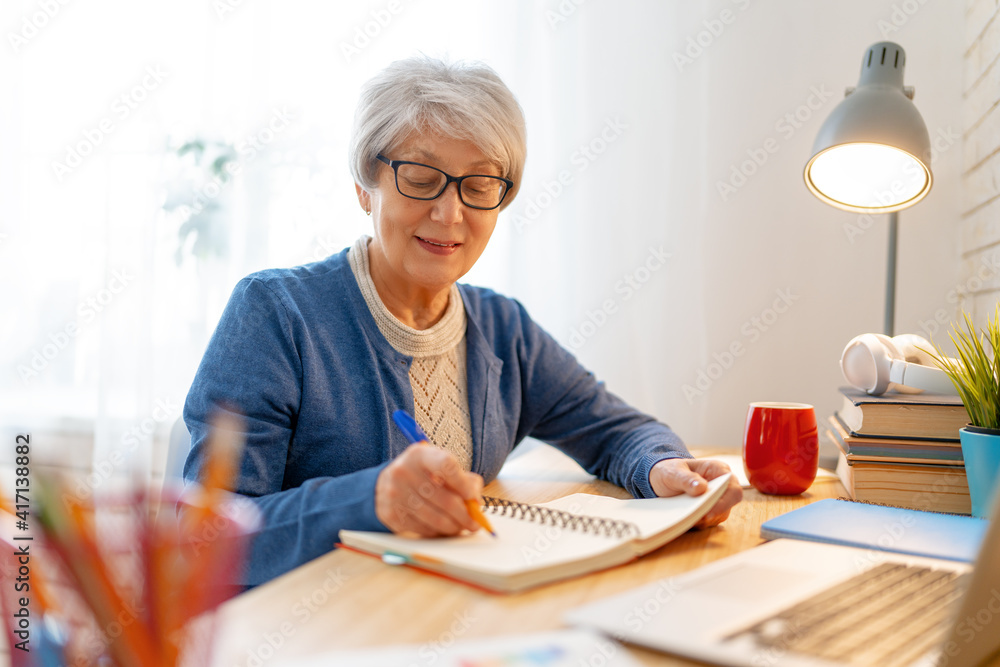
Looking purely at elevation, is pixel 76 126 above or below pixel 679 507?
above

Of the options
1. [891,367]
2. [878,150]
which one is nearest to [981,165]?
[878,150]

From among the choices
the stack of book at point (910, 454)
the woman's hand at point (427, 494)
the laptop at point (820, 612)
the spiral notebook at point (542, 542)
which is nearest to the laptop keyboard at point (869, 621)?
the laptop at point (820, 612)

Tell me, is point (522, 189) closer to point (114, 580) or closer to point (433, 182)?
point (433, 182)

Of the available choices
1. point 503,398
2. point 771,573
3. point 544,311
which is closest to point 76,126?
point 544,311

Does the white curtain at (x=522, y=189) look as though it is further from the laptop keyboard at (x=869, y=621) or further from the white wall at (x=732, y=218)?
the laptop keyboard at (x=869, y=621)

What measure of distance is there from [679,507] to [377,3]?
5.56 ft

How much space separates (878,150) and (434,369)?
0.92 metres

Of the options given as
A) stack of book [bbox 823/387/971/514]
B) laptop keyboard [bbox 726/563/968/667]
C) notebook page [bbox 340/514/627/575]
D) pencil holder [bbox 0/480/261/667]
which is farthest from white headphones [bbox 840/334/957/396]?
pencil holder [bbox 0/480/261/667]

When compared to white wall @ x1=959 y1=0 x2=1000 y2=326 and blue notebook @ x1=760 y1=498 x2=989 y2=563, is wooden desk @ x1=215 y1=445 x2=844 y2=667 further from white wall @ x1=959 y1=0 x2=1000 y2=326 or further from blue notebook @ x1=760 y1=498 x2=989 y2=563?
white wall @ x1=959 y1=0 x2=1000 y2=326

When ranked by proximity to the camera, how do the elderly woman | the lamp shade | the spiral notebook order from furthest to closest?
the lamp shade → the elderly woman → the spiral notebook

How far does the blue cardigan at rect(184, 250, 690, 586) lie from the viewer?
799 mm

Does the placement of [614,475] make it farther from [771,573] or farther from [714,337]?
[714,337]

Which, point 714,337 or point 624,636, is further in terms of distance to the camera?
point 714,337

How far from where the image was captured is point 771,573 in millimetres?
655
